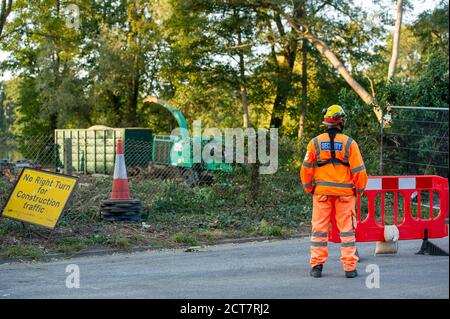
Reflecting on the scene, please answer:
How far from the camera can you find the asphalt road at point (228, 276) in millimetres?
7527

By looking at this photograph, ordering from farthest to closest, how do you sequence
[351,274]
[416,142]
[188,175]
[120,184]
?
[188,175] < [416,142] < [120,184] < [351,274]

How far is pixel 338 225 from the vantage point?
848 centimetres

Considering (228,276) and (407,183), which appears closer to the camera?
(228,276)

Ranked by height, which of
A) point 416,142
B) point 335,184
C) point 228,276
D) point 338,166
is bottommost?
point 228,276

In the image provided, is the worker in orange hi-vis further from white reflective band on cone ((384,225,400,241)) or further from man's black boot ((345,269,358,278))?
white reflective band on cone ((384,225,400,241))

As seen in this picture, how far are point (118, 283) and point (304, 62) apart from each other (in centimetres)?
3119

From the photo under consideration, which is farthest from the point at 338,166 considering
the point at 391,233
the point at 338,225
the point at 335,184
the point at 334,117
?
the point at 391,233

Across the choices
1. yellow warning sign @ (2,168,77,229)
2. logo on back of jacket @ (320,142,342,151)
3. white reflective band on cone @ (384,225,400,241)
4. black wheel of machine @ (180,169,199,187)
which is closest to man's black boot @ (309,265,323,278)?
logo on back of jacket @ (320,142,342,151)

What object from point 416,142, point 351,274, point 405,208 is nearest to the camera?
point 351,274

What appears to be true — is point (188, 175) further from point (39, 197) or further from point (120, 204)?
point (39, 197)

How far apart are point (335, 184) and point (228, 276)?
1.64 metres
